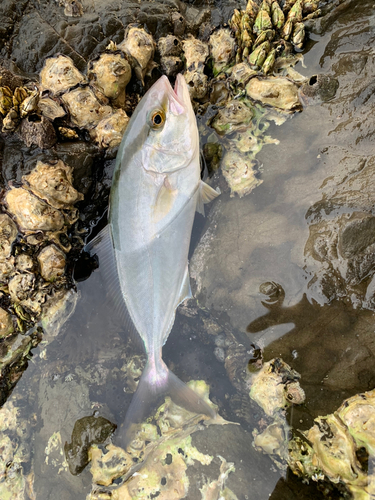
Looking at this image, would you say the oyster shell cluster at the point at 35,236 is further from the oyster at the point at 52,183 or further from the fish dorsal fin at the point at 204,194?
the fish dorsal fin at the point at 204,194

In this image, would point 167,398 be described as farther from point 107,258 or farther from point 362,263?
point 362,263

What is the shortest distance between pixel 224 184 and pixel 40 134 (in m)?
1.56

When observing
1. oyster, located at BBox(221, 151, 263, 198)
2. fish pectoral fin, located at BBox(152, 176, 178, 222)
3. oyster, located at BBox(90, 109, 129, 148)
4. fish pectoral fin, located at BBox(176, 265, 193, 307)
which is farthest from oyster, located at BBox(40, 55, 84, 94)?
fish pectoral fin, located at BBox(176, 265, 193, 307)

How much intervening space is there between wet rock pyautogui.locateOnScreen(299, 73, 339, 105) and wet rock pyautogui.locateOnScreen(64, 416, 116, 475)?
125 inches

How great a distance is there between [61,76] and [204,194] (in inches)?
59.0

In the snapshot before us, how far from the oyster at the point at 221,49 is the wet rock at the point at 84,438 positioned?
325 centimetres

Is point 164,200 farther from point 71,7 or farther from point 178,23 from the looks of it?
point 71,7

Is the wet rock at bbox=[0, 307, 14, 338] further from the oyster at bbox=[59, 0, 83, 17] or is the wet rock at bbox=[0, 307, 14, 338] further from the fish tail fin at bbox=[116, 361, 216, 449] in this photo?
the oyster at bbox=[59, 0, 83, 17]

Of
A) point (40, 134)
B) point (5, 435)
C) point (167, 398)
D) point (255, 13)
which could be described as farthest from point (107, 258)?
point (255, 13)

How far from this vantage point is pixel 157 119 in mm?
2225

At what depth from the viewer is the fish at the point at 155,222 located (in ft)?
7.33

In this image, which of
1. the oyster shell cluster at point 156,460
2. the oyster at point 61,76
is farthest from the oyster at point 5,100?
the oyster shell cluster at point 156,460

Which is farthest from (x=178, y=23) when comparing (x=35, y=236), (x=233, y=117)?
(x=35, y=236)

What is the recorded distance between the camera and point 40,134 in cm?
241
